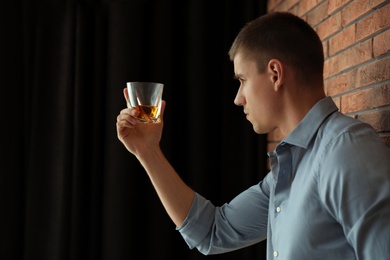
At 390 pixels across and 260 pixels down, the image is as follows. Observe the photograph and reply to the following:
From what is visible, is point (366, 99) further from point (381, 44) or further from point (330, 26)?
point (330, 26)

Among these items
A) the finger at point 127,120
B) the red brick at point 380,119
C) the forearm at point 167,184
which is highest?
the red brick at point 380,119

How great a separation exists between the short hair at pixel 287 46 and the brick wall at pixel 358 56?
0.58 ft

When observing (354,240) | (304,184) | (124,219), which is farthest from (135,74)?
(354,240)

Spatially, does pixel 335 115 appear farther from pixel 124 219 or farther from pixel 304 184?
pixel 124 219

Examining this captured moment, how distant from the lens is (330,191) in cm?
110

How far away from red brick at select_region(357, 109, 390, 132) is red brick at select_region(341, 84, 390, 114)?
0.02m

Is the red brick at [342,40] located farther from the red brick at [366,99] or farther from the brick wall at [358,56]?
the red brick at [366,99]

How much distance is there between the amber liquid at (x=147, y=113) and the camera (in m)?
1.57

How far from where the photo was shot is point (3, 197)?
2.44m

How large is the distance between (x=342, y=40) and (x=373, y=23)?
253 millimetres

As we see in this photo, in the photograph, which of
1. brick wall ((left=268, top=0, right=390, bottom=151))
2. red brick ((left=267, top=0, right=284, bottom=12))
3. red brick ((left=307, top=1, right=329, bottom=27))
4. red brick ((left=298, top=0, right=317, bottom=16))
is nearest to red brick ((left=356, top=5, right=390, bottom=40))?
brick wall ((left=268, top=0, right=390, bottom=151))

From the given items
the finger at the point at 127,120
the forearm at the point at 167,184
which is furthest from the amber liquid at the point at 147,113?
the forearm at the point at 167,184

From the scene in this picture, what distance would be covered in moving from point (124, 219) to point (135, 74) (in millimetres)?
728

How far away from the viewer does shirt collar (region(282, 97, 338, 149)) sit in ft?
4.21
